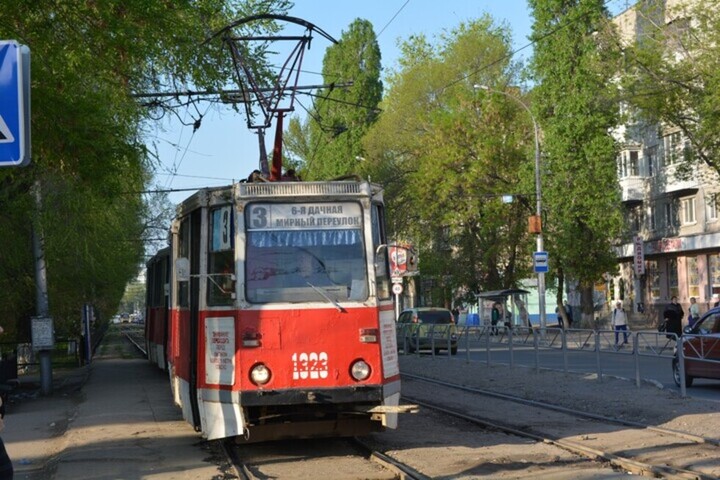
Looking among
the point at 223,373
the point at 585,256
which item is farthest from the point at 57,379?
the point at 585,256

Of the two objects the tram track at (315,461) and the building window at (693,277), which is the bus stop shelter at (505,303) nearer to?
the building window at (693,277)

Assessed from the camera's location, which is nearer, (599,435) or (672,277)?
(599,435)

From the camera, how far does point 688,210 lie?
5556 cm

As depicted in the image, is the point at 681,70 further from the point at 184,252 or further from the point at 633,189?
the point at 184,252

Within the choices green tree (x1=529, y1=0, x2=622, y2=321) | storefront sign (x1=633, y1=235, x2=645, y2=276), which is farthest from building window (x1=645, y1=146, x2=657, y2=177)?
green tree (x1=529, y1=0, x2=622, y2=321)

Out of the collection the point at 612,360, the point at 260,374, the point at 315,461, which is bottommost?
the point at 315,461

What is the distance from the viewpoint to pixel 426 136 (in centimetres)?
5769

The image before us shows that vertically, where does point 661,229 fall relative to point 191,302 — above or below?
above

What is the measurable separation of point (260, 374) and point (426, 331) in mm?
23110

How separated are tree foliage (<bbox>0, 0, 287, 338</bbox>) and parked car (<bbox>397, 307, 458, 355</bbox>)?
13.1 m

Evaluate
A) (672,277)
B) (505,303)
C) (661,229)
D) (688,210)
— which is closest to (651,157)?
(661,229)

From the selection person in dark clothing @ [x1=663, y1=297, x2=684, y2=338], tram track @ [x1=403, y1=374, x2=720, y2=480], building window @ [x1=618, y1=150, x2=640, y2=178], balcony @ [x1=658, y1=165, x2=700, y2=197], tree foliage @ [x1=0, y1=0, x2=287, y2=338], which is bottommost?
tram track @ [x1=403, y1=374, x2=720, y2=480]

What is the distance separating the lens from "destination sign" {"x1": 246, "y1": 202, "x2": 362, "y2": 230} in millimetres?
11875

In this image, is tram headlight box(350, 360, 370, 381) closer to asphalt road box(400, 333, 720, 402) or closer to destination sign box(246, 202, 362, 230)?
destination sign box(246, 202, 362, 230)
